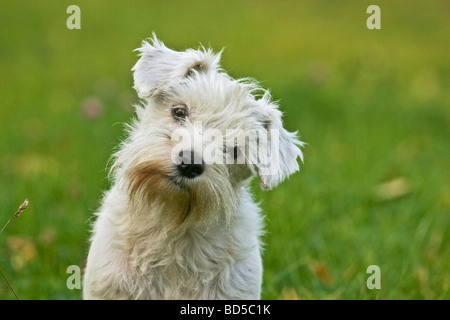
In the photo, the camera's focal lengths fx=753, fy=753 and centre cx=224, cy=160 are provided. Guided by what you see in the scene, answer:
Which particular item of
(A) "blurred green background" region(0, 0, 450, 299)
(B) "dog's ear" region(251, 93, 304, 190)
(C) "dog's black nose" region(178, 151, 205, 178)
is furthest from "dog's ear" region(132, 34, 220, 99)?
(A) "blurred green background" region(0, 0, 450, 299)

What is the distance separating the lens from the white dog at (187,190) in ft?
11.3

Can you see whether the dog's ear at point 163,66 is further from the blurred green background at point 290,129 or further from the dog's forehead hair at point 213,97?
the blurred green background at point 290,129

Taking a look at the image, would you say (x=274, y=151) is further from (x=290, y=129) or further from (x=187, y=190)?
(x=290, y=129)

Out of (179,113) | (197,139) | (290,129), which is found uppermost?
(290,129)

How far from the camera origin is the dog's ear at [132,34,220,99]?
146 inches

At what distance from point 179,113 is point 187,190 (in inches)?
17.9

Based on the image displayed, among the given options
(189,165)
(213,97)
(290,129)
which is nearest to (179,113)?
(213,97)

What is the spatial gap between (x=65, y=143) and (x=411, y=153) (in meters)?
3.41

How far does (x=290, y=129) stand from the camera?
7277 mm

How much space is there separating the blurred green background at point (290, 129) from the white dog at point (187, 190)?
0.87 metres

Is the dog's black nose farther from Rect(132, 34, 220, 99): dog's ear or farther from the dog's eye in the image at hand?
Rect(132, 34, 220, 99): dog's ear
